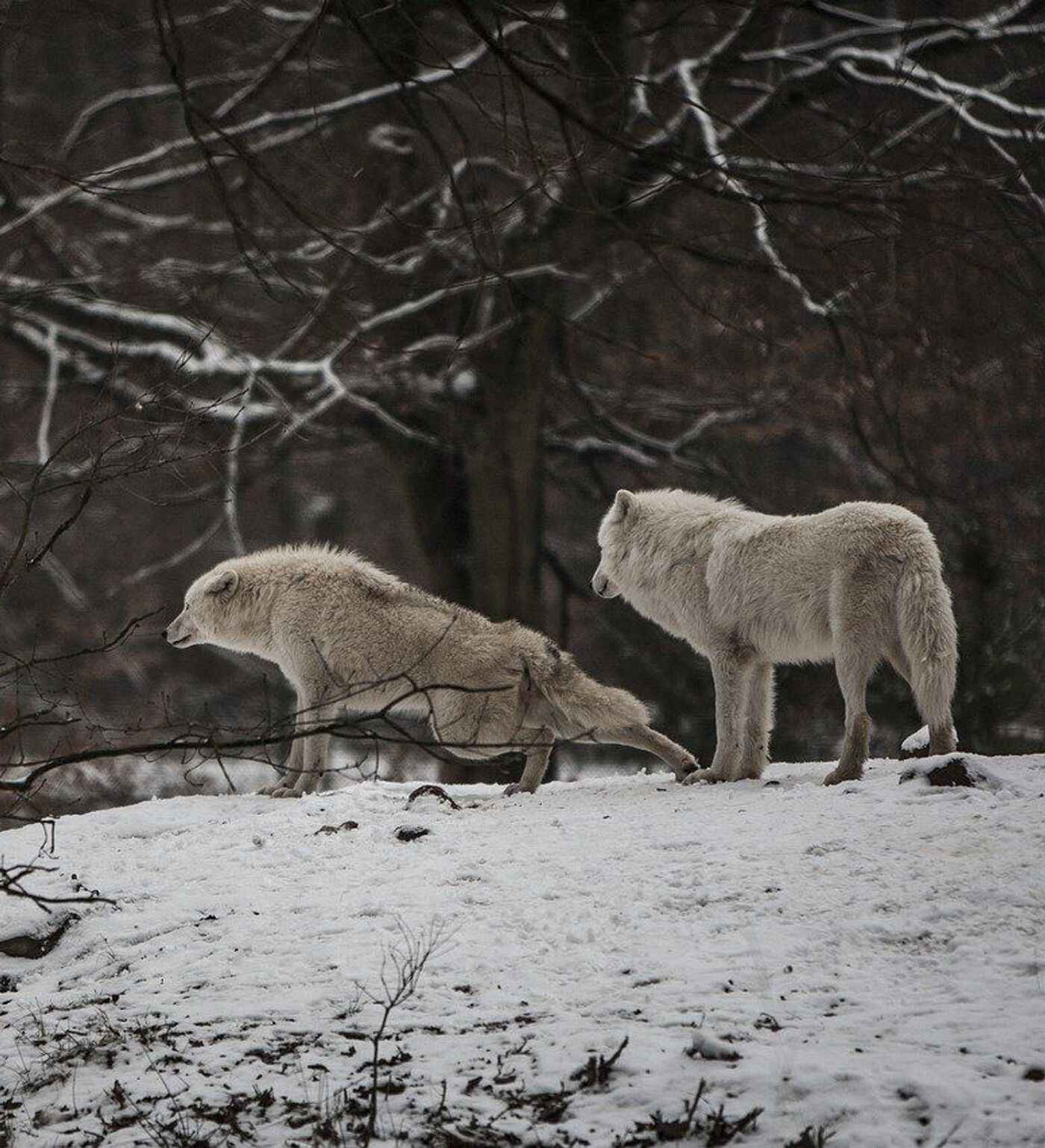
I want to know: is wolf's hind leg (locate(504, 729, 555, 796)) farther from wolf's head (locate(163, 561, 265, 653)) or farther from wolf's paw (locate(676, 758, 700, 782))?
wolf's head (locate(163, 561, 265, 653))

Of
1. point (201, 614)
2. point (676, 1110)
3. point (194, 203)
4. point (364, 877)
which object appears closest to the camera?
→ point (676, 1110)

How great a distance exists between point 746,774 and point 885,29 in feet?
23.2

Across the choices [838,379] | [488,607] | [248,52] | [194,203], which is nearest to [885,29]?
[838,379]

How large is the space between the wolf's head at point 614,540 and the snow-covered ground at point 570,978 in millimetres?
2168

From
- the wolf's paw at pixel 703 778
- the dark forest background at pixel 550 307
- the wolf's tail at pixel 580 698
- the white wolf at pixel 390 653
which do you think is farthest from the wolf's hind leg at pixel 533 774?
the dark forest background at pixel 550 307

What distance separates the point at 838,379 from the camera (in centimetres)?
1730

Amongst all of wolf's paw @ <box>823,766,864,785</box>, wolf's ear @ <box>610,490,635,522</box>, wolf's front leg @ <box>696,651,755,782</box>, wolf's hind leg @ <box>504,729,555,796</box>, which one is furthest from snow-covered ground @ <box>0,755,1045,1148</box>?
wolf's ear @ <box>610,490,635,522</box>

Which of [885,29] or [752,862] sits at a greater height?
[885,29]

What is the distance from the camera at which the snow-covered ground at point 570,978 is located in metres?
4.35

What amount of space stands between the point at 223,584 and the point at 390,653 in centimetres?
150

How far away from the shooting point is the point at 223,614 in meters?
9.77

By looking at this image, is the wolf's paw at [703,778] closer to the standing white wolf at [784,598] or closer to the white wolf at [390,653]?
the standing white wolf at [784,598]

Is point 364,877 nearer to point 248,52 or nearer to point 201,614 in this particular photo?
point 201,614

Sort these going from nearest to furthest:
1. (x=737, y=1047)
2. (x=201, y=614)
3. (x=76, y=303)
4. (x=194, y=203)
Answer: (x=737, y=1047) < (x=201, y=614) < (x=76, y=303) < (x=194, y=203)
